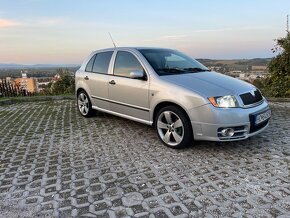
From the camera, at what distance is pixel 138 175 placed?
3447mm

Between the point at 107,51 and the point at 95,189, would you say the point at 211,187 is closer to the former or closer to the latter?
the point at 95,189

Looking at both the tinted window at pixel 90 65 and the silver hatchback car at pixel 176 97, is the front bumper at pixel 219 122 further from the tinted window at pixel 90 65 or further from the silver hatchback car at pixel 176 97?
the tinted window at pixel 90 65

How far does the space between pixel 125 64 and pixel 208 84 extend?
5.84 feet

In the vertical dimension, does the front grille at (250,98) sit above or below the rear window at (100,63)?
below

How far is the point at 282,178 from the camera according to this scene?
10.7ft

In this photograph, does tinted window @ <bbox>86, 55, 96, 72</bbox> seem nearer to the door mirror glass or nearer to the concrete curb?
the door mirror glass

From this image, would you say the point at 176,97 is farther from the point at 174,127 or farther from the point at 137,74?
the point at 137,74

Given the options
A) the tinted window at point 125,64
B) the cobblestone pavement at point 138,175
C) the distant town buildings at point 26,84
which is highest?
the tinted window at point 125,64

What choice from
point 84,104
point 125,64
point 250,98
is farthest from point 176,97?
point 84,104

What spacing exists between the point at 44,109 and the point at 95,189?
5.81 meters

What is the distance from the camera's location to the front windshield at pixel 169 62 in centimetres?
479

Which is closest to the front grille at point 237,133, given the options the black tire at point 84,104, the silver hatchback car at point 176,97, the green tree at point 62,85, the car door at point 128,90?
the silver hatchback car at point 176,97

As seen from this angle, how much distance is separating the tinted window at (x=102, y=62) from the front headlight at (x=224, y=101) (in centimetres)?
264

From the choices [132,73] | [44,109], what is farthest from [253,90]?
[44,109]
